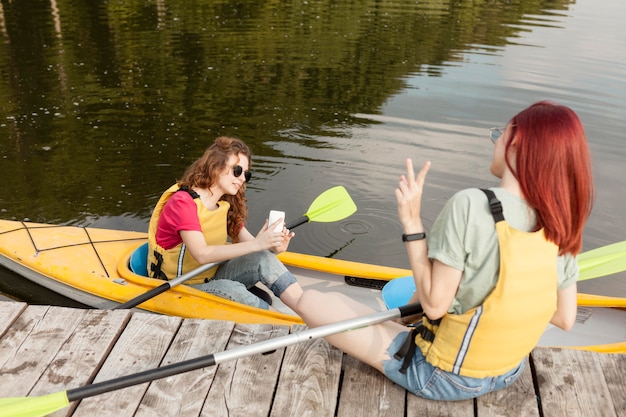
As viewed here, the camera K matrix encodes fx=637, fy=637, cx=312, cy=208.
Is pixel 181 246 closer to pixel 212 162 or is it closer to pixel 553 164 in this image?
pixel 212 162

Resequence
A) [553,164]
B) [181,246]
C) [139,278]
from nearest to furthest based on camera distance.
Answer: [553,164] → [181,246] → [139,278]

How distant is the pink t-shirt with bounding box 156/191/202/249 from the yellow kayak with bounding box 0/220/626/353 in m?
0.44

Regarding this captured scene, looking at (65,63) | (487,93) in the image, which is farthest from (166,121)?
(487,93)

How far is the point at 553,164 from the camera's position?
73.1 inches

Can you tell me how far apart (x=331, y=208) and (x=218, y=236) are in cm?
94

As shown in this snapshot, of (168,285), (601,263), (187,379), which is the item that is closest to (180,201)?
(168,285)

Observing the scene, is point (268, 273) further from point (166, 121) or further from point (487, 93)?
point (487, 93)

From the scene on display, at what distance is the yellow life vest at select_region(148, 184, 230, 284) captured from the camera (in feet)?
11.8

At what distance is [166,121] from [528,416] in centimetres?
712

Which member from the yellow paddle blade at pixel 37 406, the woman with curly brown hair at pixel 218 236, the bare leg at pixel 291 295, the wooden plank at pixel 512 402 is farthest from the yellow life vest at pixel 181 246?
the wooden plank at pixel 512 402

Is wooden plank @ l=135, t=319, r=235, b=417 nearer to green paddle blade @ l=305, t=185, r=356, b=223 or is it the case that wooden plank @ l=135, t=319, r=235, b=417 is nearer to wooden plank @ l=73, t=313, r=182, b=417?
wooden plank @ l=73, t=313, r=182, b=417

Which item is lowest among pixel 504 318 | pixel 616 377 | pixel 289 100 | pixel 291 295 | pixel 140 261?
pixel 289 100

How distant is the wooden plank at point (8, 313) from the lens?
2.83 meters

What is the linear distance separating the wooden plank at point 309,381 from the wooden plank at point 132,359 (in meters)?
0.53
